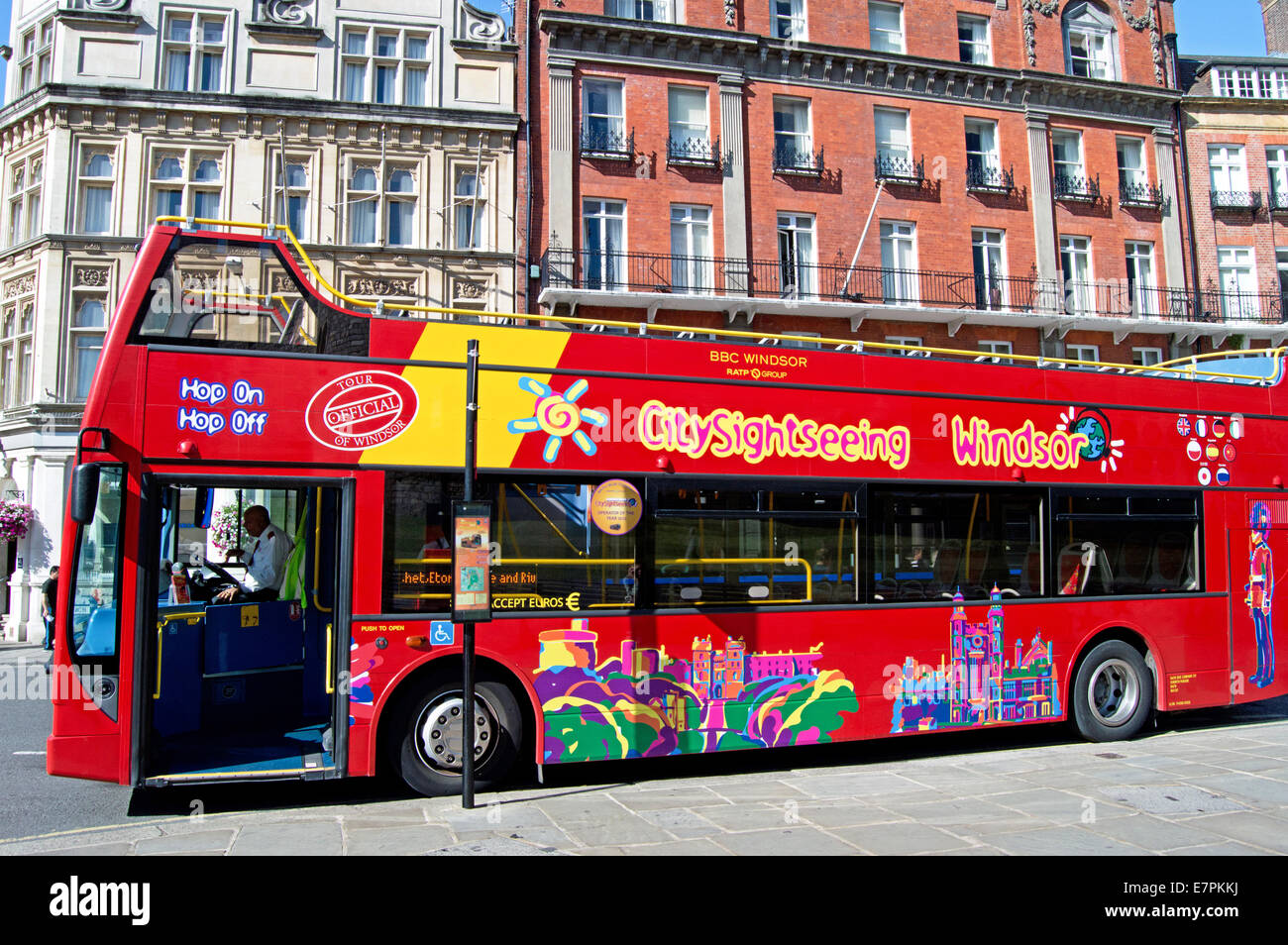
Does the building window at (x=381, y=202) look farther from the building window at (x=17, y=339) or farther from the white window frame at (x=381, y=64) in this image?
the building window at (x=17, y=339)

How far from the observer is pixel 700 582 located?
805 centimetres

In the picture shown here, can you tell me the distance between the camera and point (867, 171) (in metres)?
25.5

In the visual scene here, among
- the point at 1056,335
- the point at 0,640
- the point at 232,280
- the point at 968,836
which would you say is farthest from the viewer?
the point at 1056,335

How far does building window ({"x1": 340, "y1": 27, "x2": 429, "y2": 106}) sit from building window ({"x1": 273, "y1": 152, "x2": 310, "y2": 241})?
2141 mm

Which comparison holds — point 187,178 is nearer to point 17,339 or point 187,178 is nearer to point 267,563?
point 17,339

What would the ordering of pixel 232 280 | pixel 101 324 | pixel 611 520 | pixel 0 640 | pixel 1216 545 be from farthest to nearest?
pixel 101 324 < pixel 0 640 < pixel 1216 545 < pixel 611 520 < pixel 232 280

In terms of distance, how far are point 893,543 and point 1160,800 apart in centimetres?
297

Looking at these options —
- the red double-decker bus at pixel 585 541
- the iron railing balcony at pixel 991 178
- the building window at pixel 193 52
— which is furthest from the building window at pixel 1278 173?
the building window at pixel 193 52

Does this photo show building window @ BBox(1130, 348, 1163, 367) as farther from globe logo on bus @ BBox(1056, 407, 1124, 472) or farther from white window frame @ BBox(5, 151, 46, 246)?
white window frame @ BBox(5, 151, 46, 246)

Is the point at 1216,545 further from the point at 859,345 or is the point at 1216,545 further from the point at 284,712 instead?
the point at 284,712

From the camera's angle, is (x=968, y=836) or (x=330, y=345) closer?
(x=968, y=836)

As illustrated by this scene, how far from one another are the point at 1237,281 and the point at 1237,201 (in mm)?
2566

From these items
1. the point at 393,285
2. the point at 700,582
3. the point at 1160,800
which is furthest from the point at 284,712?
the point at 393,285

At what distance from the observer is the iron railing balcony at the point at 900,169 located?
83.4 ft
